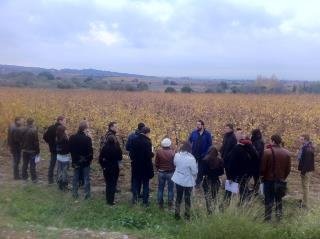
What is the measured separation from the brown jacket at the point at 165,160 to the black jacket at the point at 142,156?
21cm

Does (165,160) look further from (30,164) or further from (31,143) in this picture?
(30,164)

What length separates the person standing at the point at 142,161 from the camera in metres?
9.98

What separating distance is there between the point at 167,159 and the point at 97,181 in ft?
11.3

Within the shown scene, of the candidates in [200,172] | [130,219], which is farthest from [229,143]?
[130,219]

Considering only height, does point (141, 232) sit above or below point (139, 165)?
below

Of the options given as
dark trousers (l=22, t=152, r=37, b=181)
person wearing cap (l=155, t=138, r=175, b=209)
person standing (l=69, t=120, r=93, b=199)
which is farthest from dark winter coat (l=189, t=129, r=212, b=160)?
dark trousers (l=22, t=152, r=37, b=181)

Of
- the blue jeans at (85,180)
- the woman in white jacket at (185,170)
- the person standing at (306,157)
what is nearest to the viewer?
the woman in white jacket at (185,170)

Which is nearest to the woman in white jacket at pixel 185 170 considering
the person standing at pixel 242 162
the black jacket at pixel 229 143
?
the person standing at pixel 242 162

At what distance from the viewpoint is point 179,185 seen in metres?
9.27

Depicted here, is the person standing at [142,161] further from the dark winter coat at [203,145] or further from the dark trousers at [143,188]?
the dark winter coat at [203,145]

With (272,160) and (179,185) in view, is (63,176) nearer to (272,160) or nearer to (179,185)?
(179,185)

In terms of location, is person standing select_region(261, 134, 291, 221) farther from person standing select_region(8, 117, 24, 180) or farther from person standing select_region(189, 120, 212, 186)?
person standing select_region(8, 117, 24, 180)

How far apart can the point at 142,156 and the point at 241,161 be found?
2.19 metres

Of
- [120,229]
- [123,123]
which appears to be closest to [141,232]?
[120,229]
